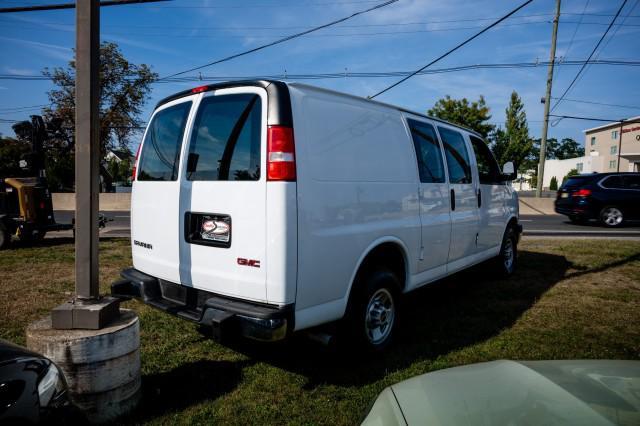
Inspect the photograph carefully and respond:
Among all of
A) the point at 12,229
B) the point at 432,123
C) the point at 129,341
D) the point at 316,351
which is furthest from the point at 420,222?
the point at 12,229

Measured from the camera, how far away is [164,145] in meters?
3.52

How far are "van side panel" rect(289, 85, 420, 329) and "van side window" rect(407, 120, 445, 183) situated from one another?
1.08 feet

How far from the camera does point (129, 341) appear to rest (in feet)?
8.59

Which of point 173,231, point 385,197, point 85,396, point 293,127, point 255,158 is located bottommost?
point 85,396

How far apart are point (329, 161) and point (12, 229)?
9.11 metres

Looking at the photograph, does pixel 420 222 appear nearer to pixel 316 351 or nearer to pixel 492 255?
pixel 316 351

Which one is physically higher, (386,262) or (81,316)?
(386,262)

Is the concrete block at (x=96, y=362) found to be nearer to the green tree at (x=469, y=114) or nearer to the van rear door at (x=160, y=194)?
the van rear door at (x=160, y=194)

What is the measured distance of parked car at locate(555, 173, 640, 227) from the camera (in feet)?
45.4

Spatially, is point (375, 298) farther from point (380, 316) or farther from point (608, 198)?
point (608, 198)

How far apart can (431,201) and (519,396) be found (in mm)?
2794

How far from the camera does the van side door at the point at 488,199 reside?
534 cm

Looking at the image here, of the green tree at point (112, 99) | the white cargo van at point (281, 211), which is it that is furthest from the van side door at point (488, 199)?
the green tree at point (112, 99)

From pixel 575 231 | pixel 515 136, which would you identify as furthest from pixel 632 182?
pixel 515 136
